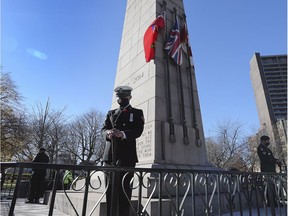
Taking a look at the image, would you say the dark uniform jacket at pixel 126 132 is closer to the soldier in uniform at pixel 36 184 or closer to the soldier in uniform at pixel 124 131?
the soldier in uniform at pixel 124 131

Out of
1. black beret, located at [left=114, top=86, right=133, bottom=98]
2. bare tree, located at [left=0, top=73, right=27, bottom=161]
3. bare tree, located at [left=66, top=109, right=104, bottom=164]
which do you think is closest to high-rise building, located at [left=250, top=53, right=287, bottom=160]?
bare tree, located at [left=66, top=109, right=104, bottom=164]

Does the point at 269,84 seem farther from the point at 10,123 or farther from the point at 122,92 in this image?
the point at 122,92

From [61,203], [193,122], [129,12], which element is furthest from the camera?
[129,12]

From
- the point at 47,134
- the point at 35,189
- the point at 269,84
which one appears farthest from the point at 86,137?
the point at 269,84

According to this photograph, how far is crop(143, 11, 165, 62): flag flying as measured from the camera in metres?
6.68

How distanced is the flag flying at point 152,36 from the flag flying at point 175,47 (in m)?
0.46

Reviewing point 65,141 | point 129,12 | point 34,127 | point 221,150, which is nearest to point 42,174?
point 129,12

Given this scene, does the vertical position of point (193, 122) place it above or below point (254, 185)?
above

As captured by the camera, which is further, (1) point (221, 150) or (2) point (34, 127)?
(1) point (221, 150)

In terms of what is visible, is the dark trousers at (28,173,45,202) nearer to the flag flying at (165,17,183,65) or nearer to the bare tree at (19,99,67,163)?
the flag flying at (165,17,183,65)

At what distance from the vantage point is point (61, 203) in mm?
5133

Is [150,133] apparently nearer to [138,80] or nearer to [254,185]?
[138,80]

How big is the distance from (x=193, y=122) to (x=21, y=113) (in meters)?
19.2

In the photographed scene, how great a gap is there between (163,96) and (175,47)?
1.79 m
